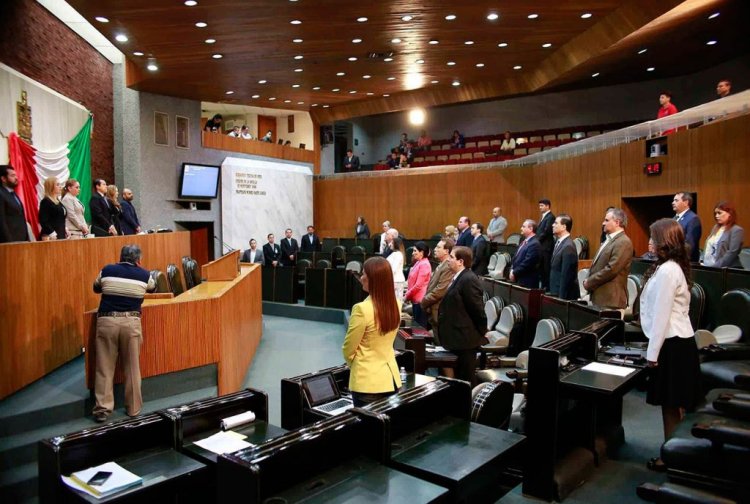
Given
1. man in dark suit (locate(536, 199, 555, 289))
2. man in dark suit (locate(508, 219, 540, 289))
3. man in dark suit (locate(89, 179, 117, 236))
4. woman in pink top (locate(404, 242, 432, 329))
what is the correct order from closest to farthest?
man in dark suit (locate(508, 219, 540, 289))
woman in pink top (locate(404, 242, 432, 329))
man in dark suit (locate(536, 199, 555, 289))
man in dark suit (locate(89, 179, 117, 236))

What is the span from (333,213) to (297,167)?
171cm

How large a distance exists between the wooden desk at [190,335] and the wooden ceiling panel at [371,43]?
4.14 metres

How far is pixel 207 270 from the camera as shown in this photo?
6.52m

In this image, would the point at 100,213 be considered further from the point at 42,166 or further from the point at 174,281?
A: the point at 42,166

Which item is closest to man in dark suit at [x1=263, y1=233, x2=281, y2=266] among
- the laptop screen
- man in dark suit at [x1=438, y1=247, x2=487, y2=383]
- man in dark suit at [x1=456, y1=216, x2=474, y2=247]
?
man in dark suit at [x1=456, y1=216, x2=474, y2=247]

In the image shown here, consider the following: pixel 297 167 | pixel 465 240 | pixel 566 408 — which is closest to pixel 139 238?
pixel 465 240

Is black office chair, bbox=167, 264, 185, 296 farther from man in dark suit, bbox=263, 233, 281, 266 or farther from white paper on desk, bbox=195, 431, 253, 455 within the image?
man in dark suit, bbox=263, 233, 281, 266

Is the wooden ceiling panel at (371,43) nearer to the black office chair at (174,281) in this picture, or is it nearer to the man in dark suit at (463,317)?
the black office chair at (174,281)

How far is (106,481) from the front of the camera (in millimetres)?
1723

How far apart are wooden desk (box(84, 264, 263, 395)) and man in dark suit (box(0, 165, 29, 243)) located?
129 cm

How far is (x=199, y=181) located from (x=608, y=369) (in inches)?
439

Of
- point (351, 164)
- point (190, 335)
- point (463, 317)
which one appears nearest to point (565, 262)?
point (463, 317)

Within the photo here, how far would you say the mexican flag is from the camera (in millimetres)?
7570

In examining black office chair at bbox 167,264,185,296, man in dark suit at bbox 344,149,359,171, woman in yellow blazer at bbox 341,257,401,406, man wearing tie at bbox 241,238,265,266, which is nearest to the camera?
woman in yellow blazer at bbox 341,257,401,406
